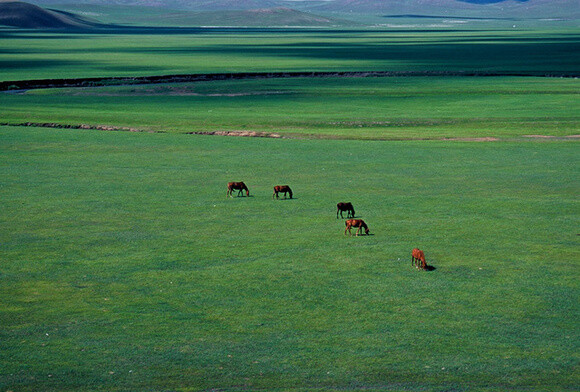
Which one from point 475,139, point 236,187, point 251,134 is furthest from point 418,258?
point 251,134

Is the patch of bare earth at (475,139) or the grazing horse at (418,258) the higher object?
the grazing horse at (418,258)

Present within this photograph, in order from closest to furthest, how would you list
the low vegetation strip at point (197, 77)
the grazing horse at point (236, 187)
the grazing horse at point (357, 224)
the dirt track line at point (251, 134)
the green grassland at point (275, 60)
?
the grazing horse at point (357, 224) < the grazing horse at point (236, 187) < the dirt track line at point (251, 134) < the low vegetation strip at point (197, 77) < the green grassland at point (275, 60)

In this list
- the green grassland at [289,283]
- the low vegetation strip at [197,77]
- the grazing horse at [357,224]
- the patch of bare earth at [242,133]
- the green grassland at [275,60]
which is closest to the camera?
the green grassland at [289,283]

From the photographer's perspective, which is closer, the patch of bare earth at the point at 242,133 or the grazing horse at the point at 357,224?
the grazing horse at the point at 357,224

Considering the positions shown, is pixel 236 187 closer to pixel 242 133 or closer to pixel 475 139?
pixel 475 139

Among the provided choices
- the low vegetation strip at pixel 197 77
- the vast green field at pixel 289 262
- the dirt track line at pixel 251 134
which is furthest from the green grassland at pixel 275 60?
the vast green field at pixel 289 262

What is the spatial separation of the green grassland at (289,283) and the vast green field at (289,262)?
0.17 feet

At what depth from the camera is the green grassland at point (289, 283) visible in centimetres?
1280

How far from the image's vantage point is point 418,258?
17.8 metres

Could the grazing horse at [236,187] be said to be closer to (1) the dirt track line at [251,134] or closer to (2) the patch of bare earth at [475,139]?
(1) the dirt track line at [251,134]

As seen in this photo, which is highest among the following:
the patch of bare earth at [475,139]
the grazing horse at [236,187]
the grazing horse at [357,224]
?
the grazing horse at [357,224]

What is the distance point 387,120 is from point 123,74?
154ft

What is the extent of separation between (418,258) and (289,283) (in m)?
3.01

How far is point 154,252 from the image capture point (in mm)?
19547
